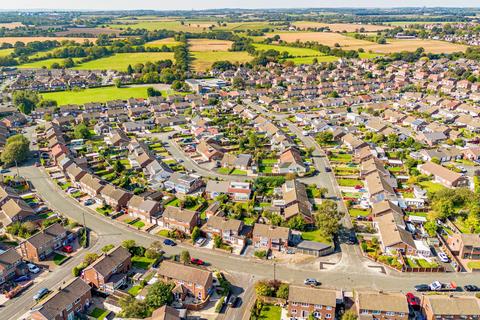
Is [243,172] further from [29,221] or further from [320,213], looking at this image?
[29,221]

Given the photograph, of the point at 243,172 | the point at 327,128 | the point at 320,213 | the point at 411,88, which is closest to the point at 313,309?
the point at 320,213

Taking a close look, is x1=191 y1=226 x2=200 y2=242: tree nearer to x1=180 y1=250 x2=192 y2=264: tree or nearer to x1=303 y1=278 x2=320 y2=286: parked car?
x1=180 y1=250 x2=192 y2=264: tree

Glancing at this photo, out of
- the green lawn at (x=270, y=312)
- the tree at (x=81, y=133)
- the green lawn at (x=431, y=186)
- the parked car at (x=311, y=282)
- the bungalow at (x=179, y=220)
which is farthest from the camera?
the tree at (x=81, y=133)

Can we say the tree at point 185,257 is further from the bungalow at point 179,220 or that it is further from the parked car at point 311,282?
the parked car at point 311,282

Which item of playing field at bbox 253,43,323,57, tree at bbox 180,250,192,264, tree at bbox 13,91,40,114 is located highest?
playing field at bbox 253,43,323,57

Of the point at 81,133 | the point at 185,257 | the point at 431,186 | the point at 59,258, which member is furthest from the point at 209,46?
the point at 185,257

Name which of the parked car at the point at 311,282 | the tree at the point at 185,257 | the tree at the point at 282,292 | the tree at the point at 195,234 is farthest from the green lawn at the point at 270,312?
the tree at the point at 195,234

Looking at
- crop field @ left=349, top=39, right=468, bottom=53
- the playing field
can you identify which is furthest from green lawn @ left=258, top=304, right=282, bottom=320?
crop field @ left=349, top=39, right=468, bottom=53
